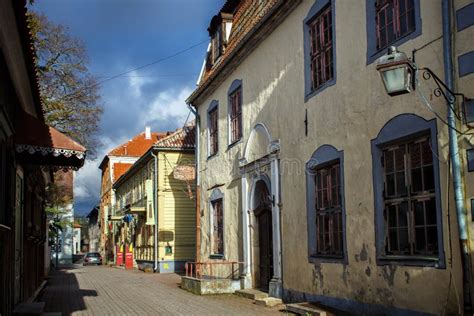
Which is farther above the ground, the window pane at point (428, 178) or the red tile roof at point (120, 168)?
the red tile roof at point (120, 168)

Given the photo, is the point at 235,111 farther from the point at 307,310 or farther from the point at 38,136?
the point at 38,136

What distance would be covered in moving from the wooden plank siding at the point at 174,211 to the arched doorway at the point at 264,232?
14502 mm

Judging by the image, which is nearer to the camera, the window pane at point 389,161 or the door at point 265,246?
the window pane at point 389,161

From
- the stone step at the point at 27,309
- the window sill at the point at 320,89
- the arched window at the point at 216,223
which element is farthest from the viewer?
the arched window at the point at 216,223

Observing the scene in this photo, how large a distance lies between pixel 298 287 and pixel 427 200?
4.98m

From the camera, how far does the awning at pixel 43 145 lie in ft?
31.0

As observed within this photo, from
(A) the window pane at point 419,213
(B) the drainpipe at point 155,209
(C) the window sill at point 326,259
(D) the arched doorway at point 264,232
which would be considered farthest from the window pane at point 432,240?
(B) the drainpipe at point 155,209

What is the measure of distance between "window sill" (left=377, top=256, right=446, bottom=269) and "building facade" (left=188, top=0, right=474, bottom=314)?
0.02 meters

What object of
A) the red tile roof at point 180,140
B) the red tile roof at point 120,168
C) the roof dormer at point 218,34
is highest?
the roof dormer at point 218,34

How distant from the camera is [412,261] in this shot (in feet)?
29.3

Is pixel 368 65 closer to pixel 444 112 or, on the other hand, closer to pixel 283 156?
pixel 444 112

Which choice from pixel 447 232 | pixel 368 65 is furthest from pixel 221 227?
pixel 447 232

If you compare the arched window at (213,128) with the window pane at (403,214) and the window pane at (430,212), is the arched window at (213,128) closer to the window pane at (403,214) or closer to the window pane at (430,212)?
the window pane at (403,214)

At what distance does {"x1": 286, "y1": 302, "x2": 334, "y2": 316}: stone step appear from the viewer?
1071 cm
